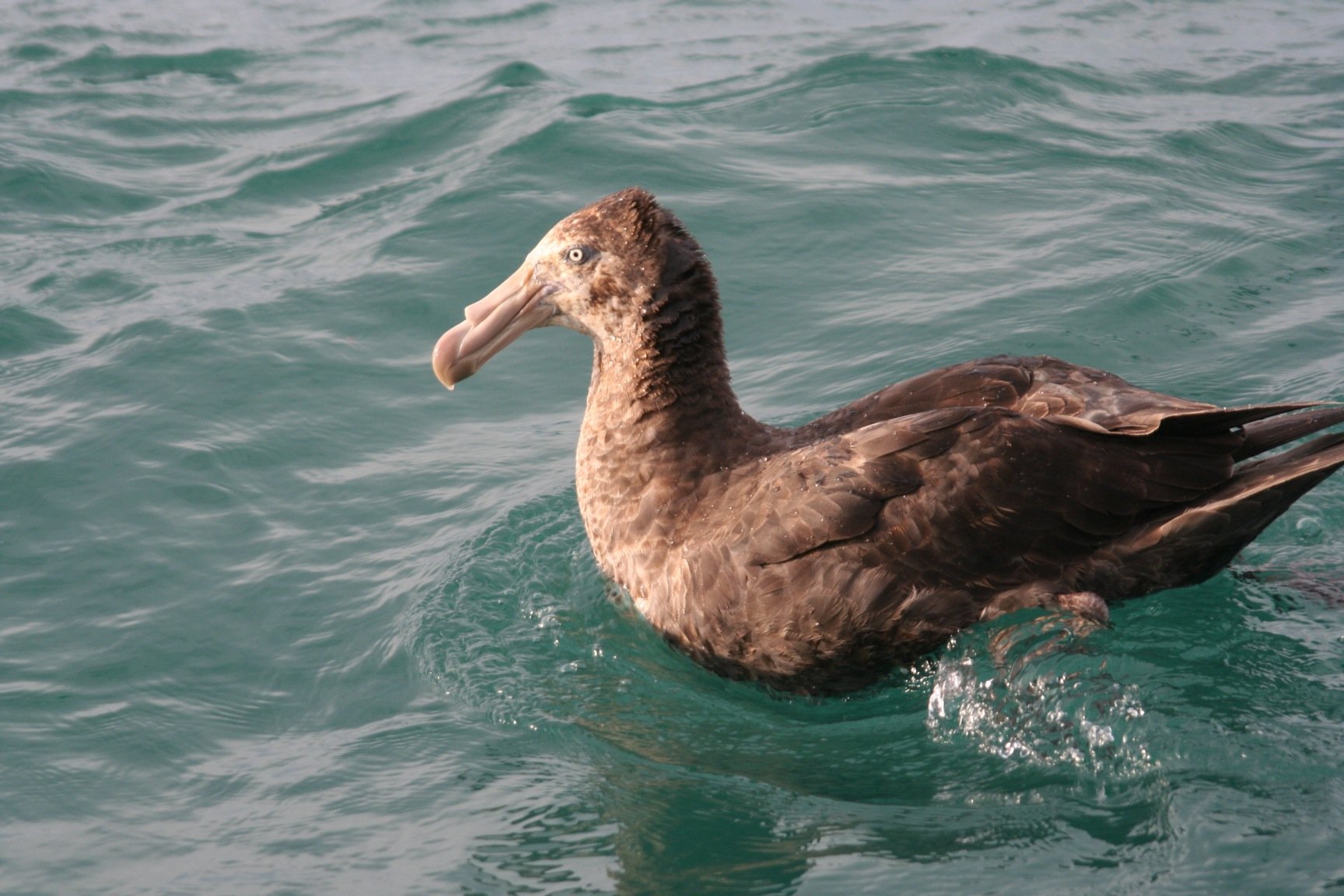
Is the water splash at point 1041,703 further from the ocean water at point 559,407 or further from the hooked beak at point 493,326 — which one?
the hooked beak at point 493,326

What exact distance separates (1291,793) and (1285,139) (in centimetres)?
780

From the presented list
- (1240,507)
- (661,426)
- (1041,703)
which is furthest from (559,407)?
(1240,507)

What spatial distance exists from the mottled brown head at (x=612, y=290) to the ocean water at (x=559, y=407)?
1.20 metres

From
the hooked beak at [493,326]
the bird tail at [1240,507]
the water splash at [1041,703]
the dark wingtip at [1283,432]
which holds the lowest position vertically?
the water splash at [1041,703]

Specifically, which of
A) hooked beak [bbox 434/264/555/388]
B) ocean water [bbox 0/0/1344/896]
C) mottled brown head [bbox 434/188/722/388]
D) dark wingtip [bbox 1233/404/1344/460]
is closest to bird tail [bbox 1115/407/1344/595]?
dark wingtip [bbox 1233/404/1344/460]

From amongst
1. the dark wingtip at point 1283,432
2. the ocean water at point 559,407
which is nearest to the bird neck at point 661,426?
the ocean water at point 559,407

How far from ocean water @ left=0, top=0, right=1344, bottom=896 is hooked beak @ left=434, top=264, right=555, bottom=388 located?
108 cm

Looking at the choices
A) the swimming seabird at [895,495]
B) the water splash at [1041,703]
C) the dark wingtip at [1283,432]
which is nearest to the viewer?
the water splash at [1041,703]

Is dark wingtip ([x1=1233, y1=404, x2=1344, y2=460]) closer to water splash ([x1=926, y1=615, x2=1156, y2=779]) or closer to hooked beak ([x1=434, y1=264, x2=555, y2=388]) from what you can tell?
water splash ([x1=926, y1=615, x2=1156, y2=779])

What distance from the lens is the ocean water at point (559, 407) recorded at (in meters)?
5.13

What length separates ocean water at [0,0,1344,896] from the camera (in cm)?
513

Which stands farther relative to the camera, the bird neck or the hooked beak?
the hooked beak

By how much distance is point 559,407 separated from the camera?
28.1ft

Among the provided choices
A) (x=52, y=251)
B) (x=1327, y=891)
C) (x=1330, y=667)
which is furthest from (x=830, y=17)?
(x=1327, y=891)
